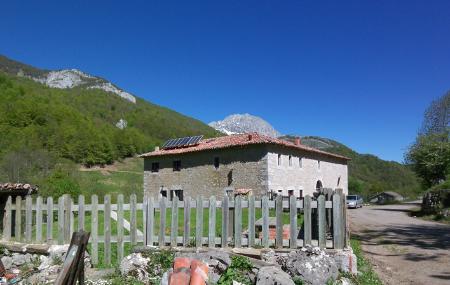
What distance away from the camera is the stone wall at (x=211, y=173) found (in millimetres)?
29064

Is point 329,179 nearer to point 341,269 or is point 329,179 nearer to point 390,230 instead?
point 390,230

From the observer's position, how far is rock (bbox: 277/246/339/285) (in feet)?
20.4

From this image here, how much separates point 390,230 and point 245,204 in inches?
444

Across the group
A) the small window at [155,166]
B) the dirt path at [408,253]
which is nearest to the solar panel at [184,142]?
the small window at [155,166]

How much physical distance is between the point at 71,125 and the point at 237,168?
155 ft

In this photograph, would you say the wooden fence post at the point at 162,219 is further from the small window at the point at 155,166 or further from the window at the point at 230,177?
the small window at the point at 155,166

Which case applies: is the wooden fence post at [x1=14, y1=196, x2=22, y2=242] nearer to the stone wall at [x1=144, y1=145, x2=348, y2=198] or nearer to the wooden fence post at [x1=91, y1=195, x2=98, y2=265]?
the wooden fence post at [x1=91, y1=195, x2=98, y2=265]

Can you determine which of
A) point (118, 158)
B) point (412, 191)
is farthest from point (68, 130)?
point (412, 191)

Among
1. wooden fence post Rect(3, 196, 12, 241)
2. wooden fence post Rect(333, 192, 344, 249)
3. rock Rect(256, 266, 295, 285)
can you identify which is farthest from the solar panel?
rock Rect(256, 266, 295, 285)

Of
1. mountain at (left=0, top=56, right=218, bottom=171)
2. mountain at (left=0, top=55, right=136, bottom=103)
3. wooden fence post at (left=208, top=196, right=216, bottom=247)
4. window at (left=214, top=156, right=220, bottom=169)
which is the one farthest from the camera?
mountain at (left=0, top=55, right=136, bottom=103)

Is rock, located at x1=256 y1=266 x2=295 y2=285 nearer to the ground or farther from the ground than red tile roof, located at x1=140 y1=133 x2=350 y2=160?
nearer to the ground

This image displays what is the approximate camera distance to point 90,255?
8094mm

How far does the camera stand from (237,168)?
30.2 metres

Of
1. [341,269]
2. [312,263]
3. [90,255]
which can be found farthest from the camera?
[90,255]
